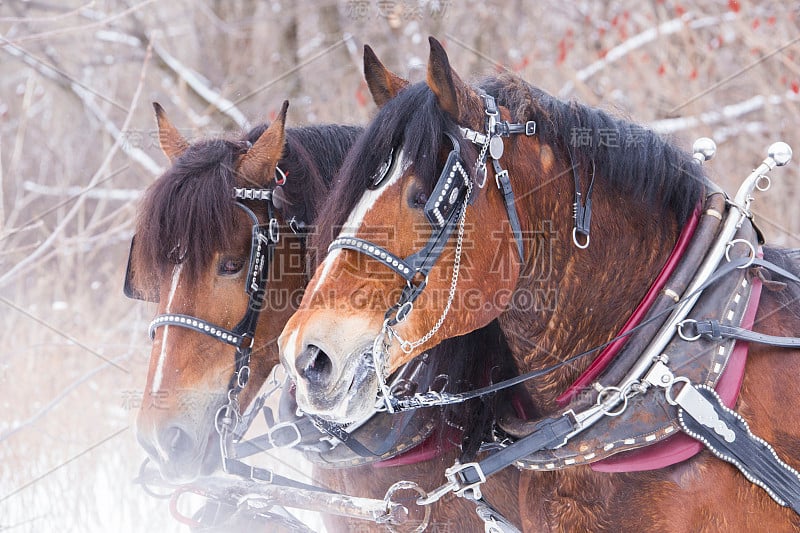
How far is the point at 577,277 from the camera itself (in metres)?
2.29

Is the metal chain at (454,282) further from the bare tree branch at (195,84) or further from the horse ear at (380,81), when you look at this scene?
the bare tree branch at (195,84)

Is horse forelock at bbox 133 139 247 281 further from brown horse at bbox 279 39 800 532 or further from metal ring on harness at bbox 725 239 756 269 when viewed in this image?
metal ring on harness at bbox 725 239 756 269

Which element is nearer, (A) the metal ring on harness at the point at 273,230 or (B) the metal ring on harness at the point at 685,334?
(B) the metal ring on harness at the point at 685,334

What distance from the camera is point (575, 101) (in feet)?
7.93

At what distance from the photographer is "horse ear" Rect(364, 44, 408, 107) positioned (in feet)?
7.50

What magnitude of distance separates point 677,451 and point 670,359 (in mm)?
238

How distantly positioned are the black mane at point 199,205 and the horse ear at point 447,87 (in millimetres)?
848

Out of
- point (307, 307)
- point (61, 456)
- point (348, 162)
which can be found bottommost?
point (61, 456)

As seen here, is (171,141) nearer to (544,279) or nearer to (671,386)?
(544,279)

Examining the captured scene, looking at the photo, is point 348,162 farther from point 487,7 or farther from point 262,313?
point 487,7

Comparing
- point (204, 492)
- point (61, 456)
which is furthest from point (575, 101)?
point (61, 456)

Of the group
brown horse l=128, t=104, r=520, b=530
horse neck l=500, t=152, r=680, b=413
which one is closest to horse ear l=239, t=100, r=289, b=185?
brown horse l=128, t=104, r=520, b=530

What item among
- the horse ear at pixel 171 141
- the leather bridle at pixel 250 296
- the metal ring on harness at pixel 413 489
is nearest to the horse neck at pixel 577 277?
the metal ring on harness at pixel 413 489

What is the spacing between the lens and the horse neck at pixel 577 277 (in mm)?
2264
